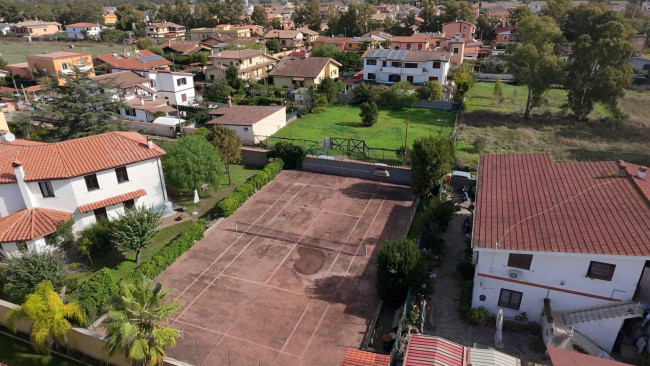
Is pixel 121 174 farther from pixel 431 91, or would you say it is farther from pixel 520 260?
pixel 431 91

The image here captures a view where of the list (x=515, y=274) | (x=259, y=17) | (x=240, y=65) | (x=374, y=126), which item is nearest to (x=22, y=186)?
(x=515, y=274)

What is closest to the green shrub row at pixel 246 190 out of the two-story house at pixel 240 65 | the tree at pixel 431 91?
the tree at pixel 431 91

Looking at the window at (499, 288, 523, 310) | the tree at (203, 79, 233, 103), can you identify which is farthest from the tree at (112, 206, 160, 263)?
the tree at (203, 79, 233, 103)

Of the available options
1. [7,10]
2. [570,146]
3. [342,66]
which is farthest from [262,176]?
[7,10]

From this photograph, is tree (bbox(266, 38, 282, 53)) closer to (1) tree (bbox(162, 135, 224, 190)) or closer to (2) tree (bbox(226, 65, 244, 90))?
(2) tree (bbox(226, 65, 244, 90))

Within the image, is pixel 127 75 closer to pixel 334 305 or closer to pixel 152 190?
pixel 152 190
